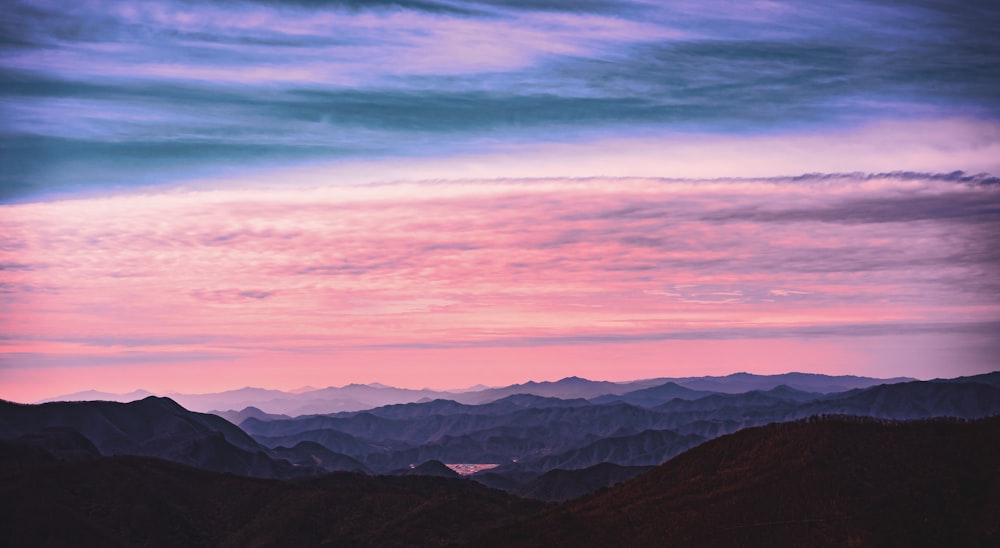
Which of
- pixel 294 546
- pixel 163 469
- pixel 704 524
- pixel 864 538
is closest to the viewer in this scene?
pixel 864 538

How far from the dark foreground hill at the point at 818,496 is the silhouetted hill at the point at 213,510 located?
143 ft

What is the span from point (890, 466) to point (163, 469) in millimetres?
120525

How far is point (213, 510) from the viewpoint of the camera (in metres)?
152

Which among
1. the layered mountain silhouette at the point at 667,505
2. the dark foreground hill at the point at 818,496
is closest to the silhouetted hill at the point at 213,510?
the layered mountain silhouette at the point at 667,505

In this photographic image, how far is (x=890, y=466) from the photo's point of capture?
80438 millimetres

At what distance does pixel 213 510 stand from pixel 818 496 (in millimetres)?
103099

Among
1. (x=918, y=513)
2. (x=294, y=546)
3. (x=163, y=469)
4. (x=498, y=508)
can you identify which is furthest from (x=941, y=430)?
(x=163, y=469)

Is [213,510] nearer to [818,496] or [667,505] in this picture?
[667,505]

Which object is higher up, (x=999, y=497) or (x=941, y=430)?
(x=941, y=430)

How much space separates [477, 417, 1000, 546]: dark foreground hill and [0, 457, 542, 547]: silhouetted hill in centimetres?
→ 4362

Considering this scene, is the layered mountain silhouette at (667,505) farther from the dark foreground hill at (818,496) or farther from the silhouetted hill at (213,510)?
the silhouetted hill at (213,510)

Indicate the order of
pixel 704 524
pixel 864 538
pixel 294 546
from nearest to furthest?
pixel 864 538 < pixel 704 524 < pixel 294 546

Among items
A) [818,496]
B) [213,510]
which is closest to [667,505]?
[818,496]

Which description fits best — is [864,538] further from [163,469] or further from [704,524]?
[163,469]
